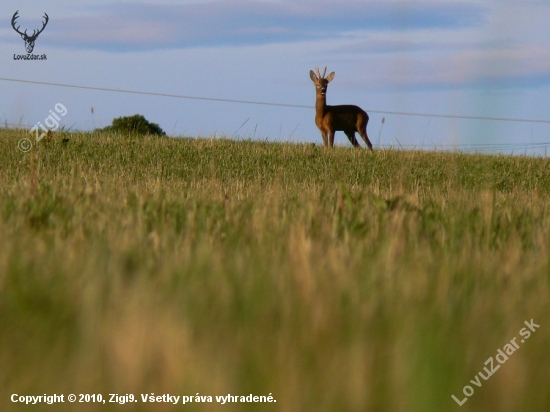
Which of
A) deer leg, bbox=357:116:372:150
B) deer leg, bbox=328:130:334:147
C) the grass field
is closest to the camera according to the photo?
the grass field

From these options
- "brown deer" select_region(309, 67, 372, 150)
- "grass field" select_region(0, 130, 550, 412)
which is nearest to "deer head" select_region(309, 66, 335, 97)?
"brown deer" select_region(309, 67, 372, 150)

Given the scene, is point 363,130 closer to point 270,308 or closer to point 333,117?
point 333,117

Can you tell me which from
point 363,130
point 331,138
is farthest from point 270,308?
point 363,130

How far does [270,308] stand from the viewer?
2322 millimetres

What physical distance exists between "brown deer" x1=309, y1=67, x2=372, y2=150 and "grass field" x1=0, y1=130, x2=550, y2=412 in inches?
584

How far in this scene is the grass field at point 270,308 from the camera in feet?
5.90

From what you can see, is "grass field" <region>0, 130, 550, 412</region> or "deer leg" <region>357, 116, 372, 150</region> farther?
"deer leg" <region>357, 116, 372, 150</region>

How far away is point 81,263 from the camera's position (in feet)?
9.38

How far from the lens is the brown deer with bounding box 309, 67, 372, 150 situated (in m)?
19.2

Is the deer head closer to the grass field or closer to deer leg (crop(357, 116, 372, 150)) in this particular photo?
deer leg (crop(357, 116, 372, 150))

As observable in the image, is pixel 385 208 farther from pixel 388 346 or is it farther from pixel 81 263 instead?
pixel 388 346

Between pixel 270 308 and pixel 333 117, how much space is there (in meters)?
17.4

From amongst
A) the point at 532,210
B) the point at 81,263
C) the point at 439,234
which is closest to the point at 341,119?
the point at 532,210

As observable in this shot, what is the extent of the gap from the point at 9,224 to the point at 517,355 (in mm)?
2692
